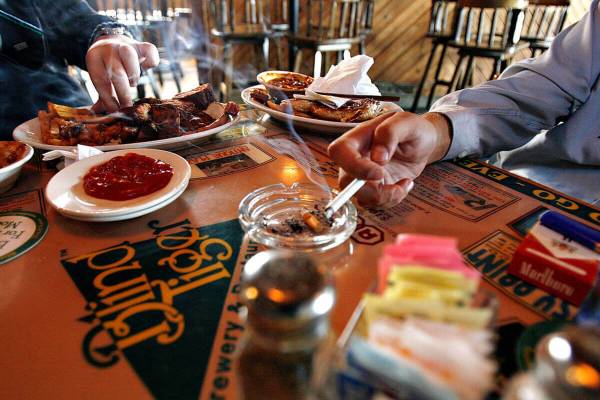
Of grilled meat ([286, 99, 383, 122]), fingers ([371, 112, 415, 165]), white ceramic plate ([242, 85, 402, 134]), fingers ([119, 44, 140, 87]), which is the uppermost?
fingers ([119, 44, 140, 87])

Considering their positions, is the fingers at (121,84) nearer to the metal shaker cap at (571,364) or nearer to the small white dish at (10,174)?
the small white dish at (10,174)

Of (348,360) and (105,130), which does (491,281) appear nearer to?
(348,360)

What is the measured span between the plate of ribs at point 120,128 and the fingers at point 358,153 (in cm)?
61

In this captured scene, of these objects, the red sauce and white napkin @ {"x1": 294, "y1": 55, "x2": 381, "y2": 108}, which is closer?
the red sauce

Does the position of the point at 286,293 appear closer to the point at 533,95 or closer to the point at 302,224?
the point at 302,224

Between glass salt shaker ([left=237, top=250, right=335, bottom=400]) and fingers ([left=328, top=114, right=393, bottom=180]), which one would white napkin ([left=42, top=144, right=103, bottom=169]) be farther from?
glass salt shaker ([left=237, top=250, right=335, bottom=400])

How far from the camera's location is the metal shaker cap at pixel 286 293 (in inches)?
13.1

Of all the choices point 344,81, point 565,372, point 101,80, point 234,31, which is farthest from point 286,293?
point 234,31

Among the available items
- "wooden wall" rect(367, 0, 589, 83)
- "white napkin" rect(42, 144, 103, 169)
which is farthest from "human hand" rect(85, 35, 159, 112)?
"wooden wall" rect(367, 0, 589, 83)

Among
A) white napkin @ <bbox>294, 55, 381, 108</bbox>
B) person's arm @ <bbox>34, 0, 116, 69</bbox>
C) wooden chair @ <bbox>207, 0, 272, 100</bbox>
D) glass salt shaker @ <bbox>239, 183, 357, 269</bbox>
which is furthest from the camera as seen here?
wooden chair @ <bbox>207, 0, 272, 100</bbox>

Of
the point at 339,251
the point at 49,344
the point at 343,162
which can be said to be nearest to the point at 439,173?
the point at 343,162

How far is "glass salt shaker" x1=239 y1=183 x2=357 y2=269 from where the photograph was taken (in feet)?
2.57

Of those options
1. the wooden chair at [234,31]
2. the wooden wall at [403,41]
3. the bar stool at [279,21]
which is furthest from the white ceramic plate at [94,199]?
the wooden wall at [403,41]

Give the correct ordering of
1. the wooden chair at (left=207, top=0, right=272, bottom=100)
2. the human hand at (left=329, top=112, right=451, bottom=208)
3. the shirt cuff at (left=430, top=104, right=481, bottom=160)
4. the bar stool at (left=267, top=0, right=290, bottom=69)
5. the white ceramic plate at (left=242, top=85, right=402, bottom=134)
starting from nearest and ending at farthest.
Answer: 1. the human hand at (left=329, top=112, right=451, bottom=208)
2. the shirt cuff at (left=430, top=104, right=481, bottom=160)
3. the white ceramic plate at (left=242, top=85, right=402, bottom=134)
4. the wooden chair at (left=207, top=0, right=272, bottom=100)
5. the bar stool at (left=267, top=0, right=290, bottom=69)
